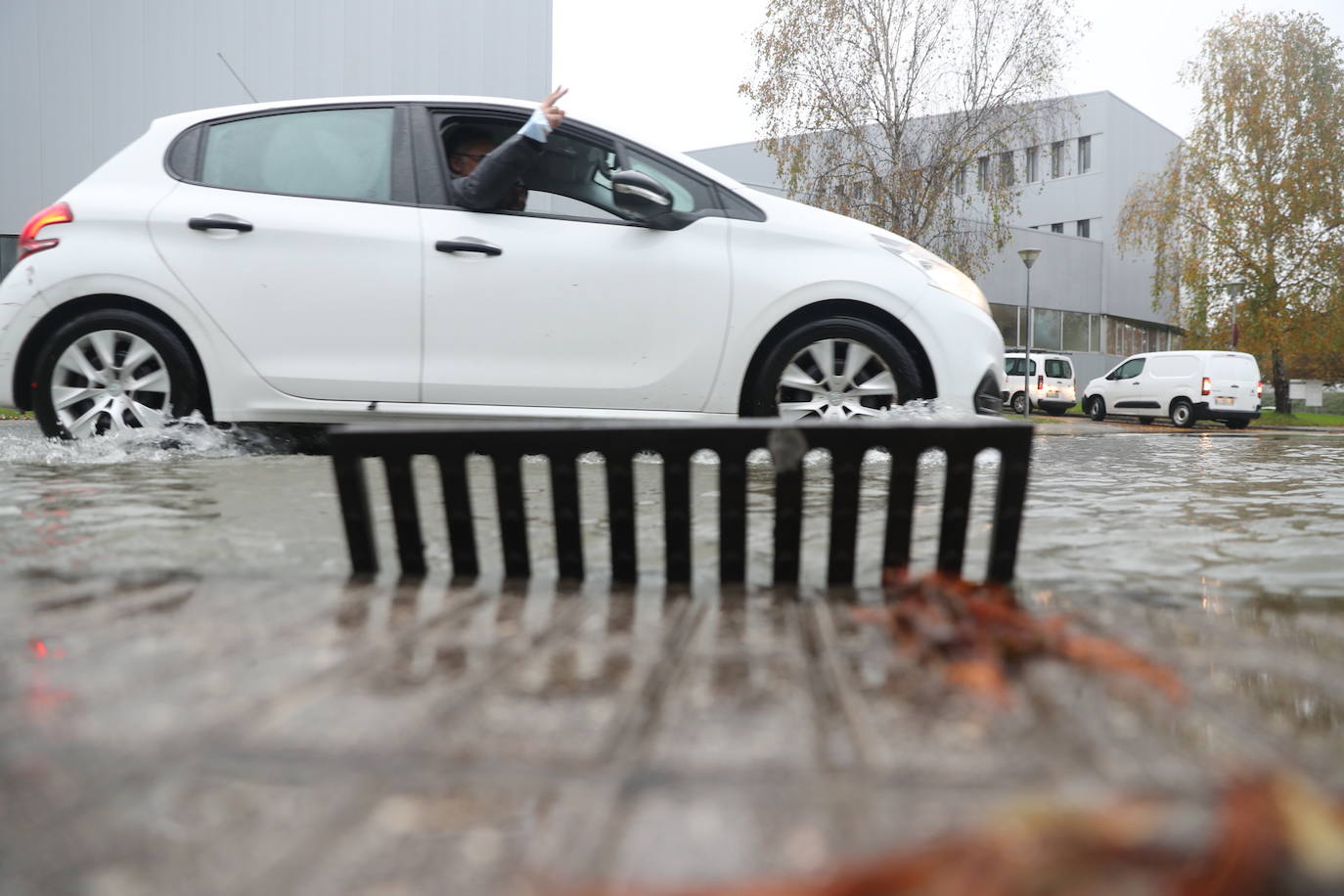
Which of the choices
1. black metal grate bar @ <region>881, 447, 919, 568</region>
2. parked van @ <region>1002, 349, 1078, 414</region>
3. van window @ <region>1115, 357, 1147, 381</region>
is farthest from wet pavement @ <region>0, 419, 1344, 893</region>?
parked van @ <region>1002, 349, 1078, 414</region>

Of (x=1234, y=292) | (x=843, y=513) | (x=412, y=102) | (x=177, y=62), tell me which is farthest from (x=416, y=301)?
(x=1234, y=292)

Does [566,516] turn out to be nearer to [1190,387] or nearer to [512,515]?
[512,515]

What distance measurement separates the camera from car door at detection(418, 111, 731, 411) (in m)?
4.25

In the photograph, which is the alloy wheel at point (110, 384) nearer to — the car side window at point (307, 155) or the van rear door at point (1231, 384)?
the car side window at point (307, 155)

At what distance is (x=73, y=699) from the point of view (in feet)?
4.14

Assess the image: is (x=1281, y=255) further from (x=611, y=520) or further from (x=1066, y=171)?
(x=611, y=520)

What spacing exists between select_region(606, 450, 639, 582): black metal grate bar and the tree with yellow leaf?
2898 cm

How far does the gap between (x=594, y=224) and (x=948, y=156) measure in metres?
16.3

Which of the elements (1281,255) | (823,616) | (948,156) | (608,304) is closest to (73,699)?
(823,616)

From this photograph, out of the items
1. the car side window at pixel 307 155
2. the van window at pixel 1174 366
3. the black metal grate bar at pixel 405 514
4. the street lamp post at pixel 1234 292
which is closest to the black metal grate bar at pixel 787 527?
the black metal grate bar at pixel 405 514

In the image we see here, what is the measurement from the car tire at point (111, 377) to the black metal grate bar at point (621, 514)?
123 inches

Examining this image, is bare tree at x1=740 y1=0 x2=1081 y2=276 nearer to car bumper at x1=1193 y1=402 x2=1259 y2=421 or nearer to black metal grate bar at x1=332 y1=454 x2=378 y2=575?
car bumper at x1=1193 y1=402 x2=1259 y2=421

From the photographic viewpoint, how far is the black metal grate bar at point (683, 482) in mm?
1844

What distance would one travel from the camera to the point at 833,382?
4391 millimetres
